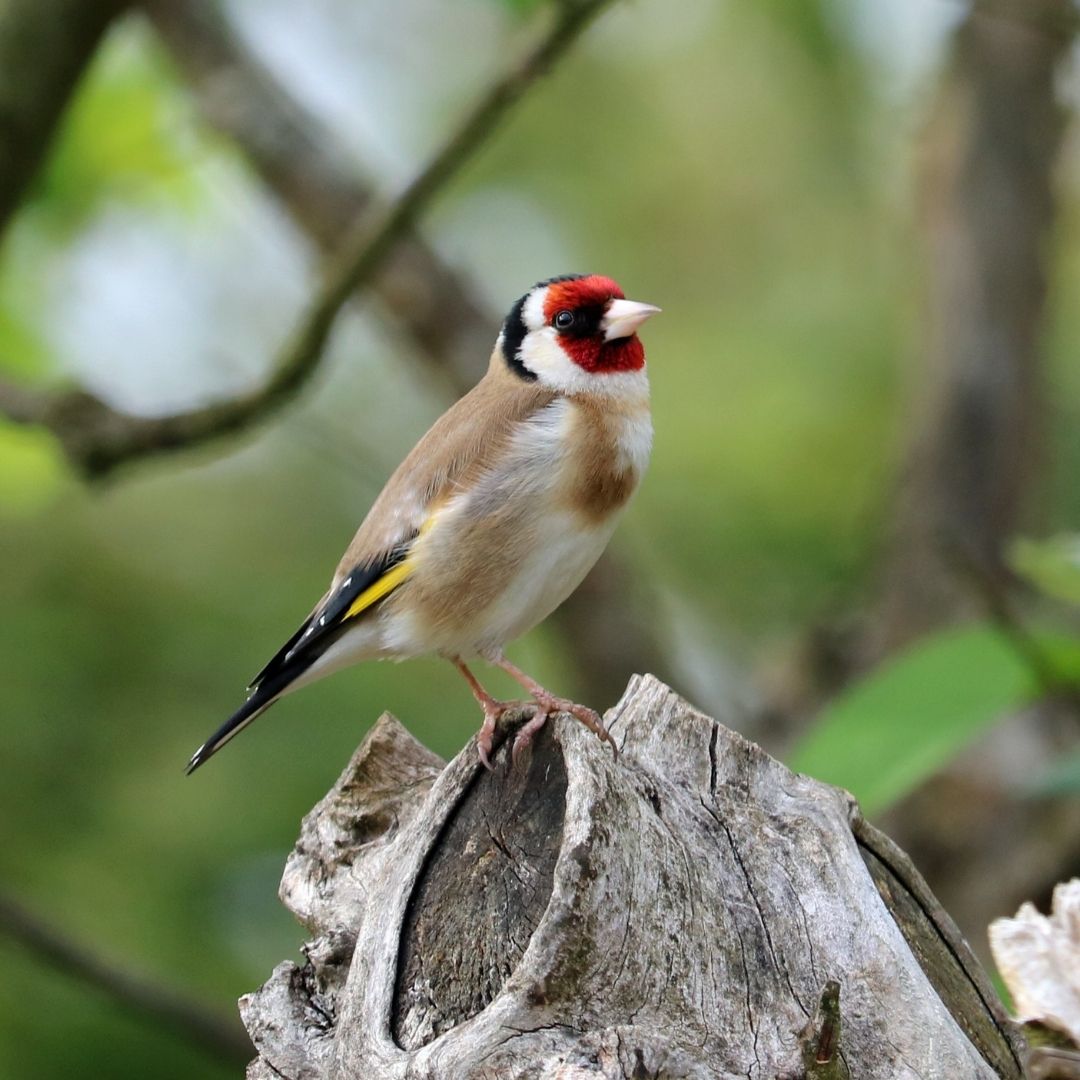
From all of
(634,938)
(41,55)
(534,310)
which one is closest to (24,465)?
(41,55)

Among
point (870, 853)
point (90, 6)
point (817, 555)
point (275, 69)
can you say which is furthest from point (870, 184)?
point (870, 853)

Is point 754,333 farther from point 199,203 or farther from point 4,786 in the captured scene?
point 4,786

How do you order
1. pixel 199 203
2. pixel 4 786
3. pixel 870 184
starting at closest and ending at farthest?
pixel 4 786 < pixel 199 203 < pixel 870 184

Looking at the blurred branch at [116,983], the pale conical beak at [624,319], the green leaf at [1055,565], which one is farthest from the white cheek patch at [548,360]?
the blurred branch at [116,983]

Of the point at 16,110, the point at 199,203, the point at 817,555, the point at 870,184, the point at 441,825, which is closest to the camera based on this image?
the point at 441,825

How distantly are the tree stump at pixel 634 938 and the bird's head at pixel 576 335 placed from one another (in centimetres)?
150

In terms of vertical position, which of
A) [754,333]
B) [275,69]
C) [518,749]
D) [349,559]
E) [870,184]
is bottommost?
[518,749]

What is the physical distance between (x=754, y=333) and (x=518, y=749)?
6.45 meters

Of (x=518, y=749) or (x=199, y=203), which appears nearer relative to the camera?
(x=518, y=749)

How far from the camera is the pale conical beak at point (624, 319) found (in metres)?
4.33

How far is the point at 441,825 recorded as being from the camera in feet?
9.08

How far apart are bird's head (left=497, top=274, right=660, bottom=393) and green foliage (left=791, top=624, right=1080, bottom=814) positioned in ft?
3.65

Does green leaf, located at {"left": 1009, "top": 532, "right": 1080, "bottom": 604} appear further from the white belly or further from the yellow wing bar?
the yellow wing bar

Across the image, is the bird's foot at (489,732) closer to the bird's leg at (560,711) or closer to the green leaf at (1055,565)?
the bird's leg at (560,711)
